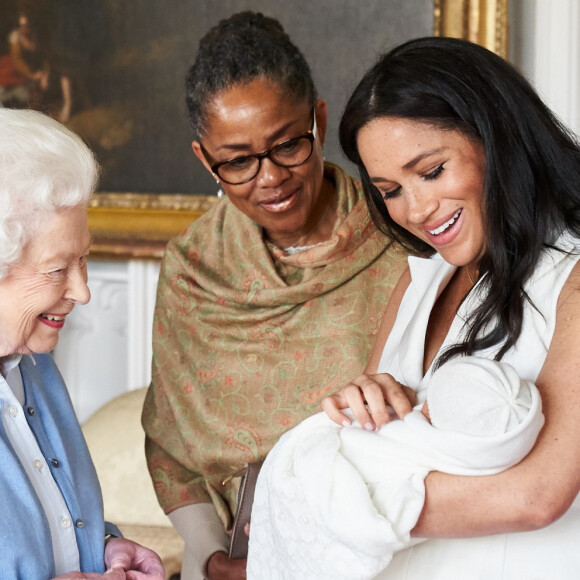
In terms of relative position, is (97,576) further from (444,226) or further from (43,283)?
(444,226)

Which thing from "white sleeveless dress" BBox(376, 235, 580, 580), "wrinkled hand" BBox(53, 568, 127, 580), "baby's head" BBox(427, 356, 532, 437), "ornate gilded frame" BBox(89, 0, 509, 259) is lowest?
"ornate gilded frame" BBox(89, 0, 509, 259)

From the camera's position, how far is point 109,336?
4.12 m

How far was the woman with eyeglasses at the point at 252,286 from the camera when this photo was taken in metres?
2.40

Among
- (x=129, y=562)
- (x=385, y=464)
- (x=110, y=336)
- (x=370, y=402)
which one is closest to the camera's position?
(x=385, y=464)

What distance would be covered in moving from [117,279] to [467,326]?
2518 millimetres

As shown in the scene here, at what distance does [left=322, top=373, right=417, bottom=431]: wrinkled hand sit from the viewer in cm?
156

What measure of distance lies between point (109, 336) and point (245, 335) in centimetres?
168

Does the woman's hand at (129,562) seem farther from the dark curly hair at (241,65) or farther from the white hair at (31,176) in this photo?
the dark curly hair at (241,65)

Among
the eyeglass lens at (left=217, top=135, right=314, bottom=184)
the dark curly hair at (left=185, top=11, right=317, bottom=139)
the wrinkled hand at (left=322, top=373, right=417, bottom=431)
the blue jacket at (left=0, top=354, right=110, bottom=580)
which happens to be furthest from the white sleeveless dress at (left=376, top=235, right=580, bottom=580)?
the dark curly hair at (left=185, top=11, right=317, bottom=139)

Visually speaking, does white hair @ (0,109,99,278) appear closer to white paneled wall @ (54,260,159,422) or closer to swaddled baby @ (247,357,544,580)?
swaddled baby @ (247,357,544,580)

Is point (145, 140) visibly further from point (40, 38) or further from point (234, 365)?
point (234, 365)

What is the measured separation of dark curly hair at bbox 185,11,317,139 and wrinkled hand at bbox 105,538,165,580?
113 cm

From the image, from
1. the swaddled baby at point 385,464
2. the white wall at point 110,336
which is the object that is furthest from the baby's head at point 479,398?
the white wall at point 110,336

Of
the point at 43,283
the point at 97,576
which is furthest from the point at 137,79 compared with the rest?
the point at 97,576
